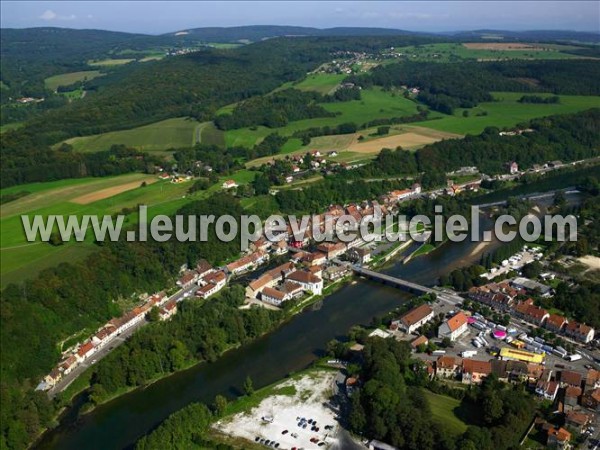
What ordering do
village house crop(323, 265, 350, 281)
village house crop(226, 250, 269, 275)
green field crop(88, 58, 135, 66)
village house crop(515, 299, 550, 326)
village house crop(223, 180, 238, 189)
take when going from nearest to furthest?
village house crop(515, 299, 550, 326) → village house crop(323, 265, 350, 281) → village house crop(226, 250, 269, 275) → village house crop(223, 180, 238, 189) → green field crop(88, 58, 135, 66)

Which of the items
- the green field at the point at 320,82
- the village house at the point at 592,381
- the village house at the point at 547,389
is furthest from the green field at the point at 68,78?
the village house at the point at 592,381

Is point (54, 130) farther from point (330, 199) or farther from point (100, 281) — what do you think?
point (100, 281)

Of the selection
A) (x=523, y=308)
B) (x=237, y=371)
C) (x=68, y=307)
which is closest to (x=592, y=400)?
(x=523, y=308)

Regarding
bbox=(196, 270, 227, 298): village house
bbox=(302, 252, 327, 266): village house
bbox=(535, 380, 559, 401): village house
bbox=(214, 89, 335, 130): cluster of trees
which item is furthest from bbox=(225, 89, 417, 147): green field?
bbox=(535, 380, 559, 401): village house

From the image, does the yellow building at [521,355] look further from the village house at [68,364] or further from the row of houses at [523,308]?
the village house at [68,364]

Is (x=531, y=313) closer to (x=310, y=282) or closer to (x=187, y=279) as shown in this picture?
(x=310, y=282)

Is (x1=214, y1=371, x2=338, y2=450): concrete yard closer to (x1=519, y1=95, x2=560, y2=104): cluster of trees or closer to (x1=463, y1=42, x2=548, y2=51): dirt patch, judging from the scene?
(x1=519, y1=95, x2=560, y2=104): cluster of trees
